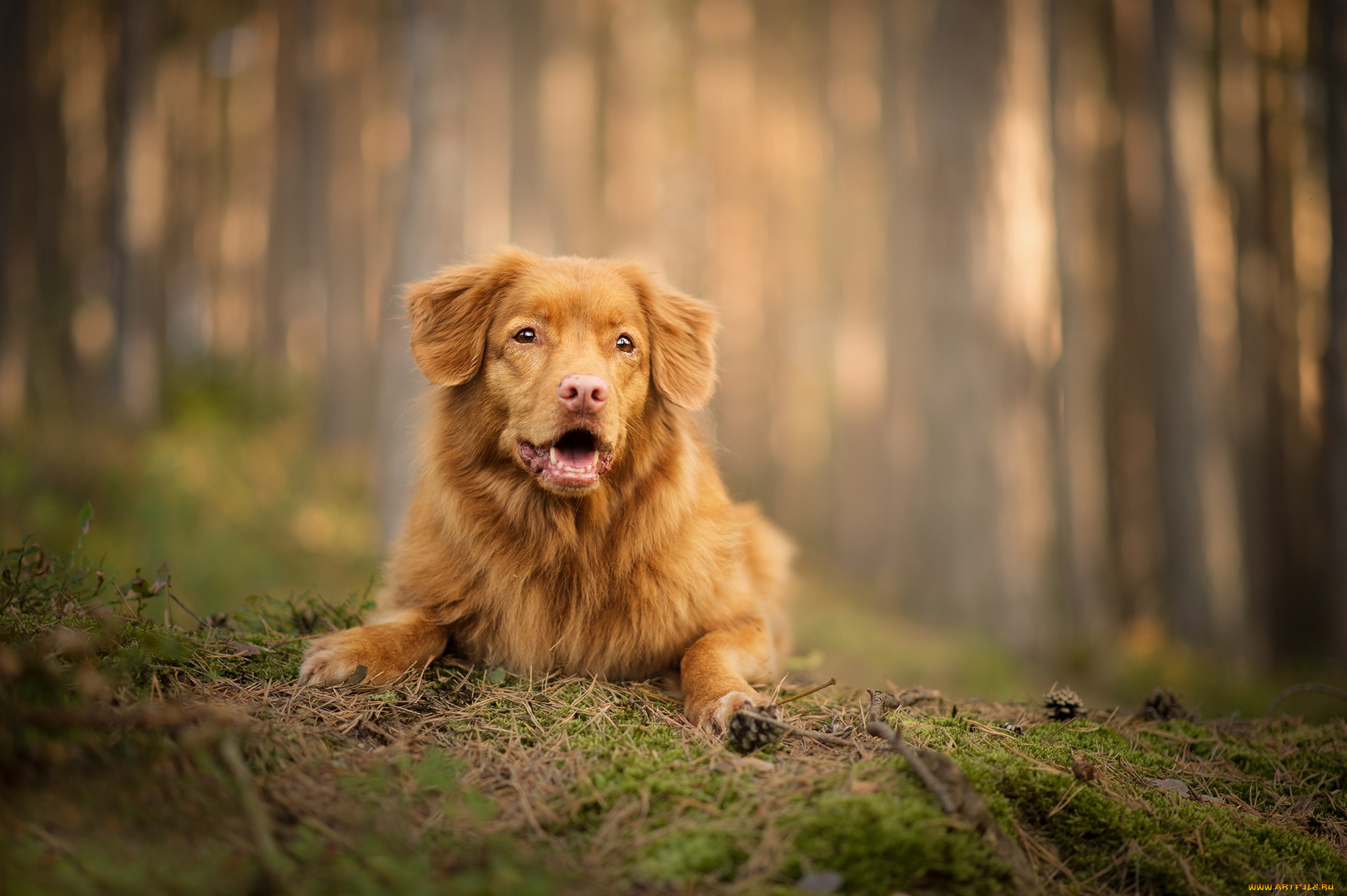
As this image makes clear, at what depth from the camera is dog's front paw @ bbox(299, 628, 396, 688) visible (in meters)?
2.73

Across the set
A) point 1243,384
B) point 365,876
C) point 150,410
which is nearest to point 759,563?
point 365,876

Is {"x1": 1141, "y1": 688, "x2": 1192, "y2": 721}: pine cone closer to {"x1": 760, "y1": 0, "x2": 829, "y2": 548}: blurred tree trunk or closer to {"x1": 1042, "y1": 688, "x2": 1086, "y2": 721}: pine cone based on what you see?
{"x1": 1042, "y1": 688, "x2": 1086, "y2": 721}: pine cone

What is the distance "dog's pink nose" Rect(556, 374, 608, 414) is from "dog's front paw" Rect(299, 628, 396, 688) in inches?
43.7

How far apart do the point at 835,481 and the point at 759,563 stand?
15380 mm

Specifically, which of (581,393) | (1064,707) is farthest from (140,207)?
(1064,707)

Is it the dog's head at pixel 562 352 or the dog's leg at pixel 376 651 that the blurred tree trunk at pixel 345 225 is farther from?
the dog's leg at pixel 376 651

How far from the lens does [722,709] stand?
2.68 meters

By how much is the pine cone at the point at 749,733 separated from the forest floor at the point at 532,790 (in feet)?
0.15

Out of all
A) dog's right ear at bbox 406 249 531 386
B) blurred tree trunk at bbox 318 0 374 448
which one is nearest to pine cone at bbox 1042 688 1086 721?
dog's right ear at bbox 406 249 531 386

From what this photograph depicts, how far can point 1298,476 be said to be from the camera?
45.3 feet

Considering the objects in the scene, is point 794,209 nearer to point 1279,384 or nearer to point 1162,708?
point 1279,384

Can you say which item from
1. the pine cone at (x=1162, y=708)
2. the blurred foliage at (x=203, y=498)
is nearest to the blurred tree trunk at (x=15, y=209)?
the blurred foliage at (x=203, y=498)

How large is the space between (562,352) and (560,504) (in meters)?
0.59

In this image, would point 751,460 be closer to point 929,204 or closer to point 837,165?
point 837,165
